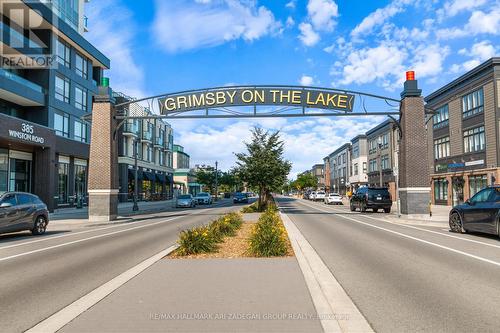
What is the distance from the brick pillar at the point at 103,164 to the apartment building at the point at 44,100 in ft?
19.0

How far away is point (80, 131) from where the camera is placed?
1548 inches

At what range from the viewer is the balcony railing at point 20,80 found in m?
A: 28.2

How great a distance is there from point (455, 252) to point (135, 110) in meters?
50.3

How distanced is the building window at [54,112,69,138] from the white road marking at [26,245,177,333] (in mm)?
30671

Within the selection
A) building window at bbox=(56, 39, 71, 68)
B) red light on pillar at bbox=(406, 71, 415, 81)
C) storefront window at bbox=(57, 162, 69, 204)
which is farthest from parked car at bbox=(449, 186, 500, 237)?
building window at bbox=(56, 39, 71, 68)

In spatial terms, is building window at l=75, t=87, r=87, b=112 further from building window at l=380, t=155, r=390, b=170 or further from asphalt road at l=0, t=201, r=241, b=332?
building window at l=380, t=155, r=390, b=170

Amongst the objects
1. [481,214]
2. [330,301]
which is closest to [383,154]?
[481,214]

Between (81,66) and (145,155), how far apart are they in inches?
864

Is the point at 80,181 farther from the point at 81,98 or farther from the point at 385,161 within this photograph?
the point at 385,161

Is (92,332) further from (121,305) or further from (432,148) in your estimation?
(432,148)

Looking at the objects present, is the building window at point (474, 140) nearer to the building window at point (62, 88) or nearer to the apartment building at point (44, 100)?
the apartment building at point (44, 100)

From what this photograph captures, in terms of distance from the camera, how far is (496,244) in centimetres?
1155

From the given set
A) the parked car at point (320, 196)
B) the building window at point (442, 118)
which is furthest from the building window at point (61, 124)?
the parked car at point (320, 196)

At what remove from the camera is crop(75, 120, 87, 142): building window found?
126 feet
